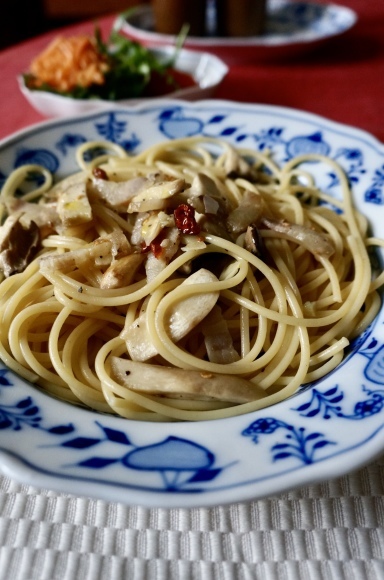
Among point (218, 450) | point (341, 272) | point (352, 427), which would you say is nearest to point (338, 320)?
point (341, 272)

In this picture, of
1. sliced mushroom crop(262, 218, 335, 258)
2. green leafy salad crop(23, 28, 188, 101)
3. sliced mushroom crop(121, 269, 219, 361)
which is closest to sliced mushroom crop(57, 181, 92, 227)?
sliced mushroom crop(121, 269, 219, 361)

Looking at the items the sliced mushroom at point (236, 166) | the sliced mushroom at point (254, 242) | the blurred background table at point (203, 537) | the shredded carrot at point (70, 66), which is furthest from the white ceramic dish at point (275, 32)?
the blurred background table at point (203, 537)

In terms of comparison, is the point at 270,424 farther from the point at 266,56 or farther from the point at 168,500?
the point at 266,56

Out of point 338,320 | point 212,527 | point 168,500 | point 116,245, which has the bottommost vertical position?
point 212,527

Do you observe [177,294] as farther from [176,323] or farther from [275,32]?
[275,32]

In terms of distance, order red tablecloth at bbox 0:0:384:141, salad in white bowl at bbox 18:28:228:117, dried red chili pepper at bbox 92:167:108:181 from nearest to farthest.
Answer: dried red chili pepper at bbox 92:167:108:181
salad in white bowl at bbox 18:28:228:117
red tablecloth at bbox 0:0:384:141

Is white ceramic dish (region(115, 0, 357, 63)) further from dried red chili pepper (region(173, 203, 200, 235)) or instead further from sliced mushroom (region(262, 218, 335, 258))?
dried red chili pepper (region(173, 203, 200, 235))
